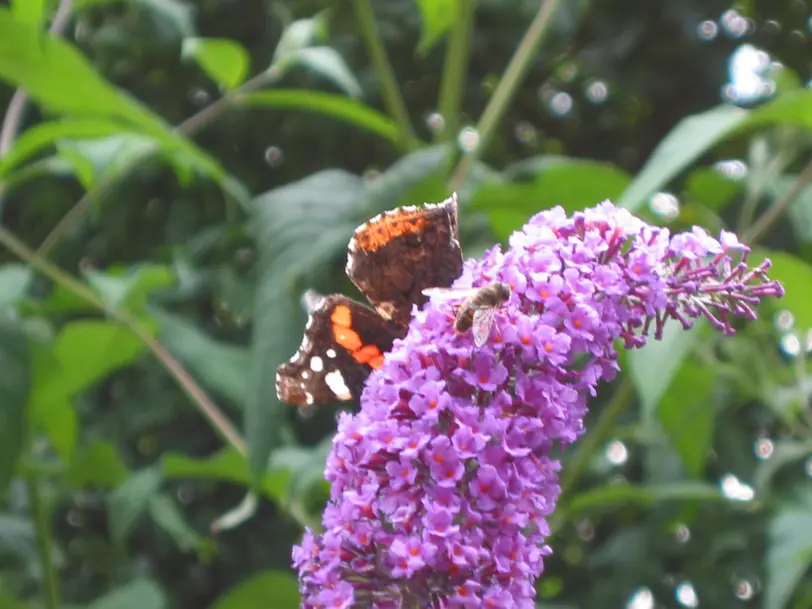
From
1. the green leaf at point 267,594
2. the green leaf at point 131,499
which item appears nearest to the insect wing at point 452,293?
the green leaf at point 267,594

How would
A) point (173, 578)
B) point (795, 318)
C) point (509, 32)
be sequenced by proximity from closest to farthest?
1. point (795, 318)
2. point (173, 578)
3. point (509, 32)

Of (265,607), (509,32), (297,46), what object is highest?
(297,46)

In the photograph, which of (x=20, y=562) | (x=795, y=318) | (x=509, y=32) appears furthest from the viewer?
(x=509, y=32)

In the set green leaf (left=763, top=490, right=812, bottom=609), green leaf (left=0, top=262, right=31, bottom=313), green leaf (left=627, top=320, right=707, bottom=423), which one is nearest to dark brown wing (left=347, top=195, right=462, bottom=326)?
green leaf (left=627, top=320, right=707, bottom=423)

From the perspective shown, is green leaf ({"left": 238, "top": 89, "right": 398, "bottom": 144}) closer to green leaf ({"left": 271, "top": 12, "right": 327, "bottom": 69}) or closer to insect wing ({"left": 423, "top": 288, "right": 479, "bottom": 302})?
green leaf ({"left": 271, "top": 12, "right": 327, "bottom": 69})

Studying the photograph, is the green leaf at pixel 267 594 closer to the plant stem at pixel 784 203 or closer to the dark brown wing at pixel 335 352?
the dark brown wing at pixel 335 352

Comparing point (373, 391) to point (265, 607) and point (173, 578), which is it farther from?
point (173, 578)

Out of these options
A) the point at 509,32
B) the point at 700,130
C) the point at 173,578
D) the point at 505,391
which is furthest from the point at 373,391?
the point at 509,32
